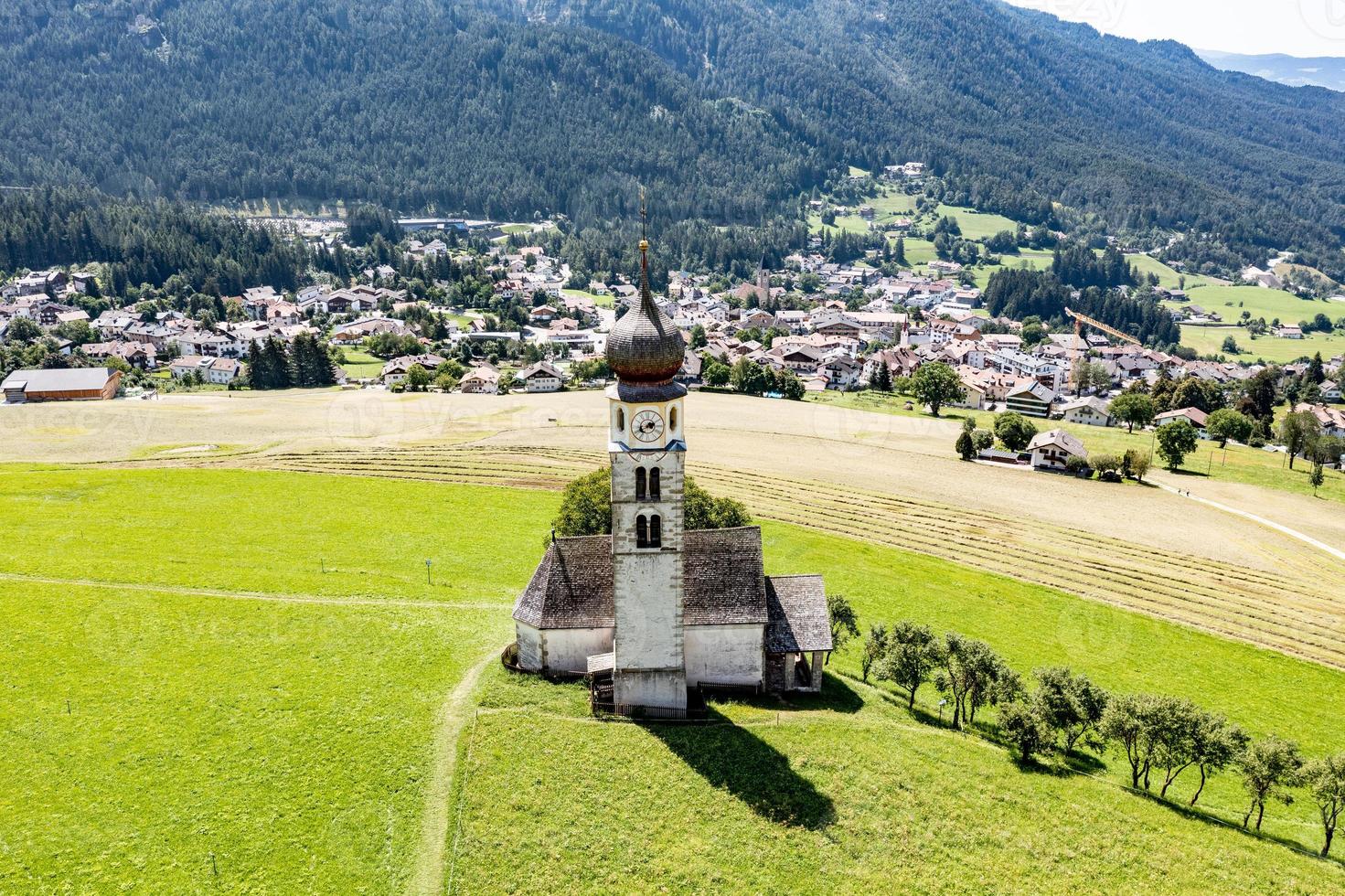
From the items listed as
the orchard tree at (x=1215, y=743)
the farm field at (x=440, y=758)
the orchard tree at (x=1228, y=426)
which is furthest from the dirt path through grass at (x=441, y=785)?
the orchard tree at (x=1228, y=426)

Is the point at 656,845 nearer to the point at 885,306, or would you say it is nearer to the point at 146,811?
the point at 146,811

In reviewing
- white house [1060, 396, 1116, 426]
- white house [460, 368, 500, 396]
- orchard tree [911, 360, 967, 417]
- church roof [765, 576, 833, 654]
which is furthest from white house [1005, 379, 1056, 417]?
church roof [765, 576, 833, 654]

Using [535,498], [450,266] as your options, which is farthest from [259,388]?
[450,266]

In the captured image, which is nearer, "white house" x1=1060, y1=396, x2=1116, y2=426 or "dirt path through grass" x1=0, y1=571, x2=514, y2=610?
"dirt path through grass" x1=0, y1=571, x2=514, y2=610

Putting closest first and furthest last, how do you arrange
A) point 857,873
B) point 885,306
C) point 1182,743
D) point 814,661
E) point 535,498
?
point 857,873, point 1182,743, point 814,661, point 535,498, point 885,306

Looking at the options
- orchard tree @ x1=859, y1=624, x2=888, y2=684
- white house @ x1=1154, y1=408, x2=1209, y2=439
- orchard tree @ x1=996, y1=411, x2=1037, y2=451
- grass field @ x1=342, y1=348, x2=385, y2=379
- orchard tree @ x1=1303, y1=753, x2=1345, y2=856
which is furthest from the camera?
grass field @ x1=342, y1=348, x2=385, y2=379

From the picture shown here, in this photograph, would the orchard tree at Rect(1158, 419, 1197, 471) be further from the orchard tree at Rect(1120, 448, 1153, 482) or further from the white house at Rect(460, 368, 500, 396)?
the white house at Rect(460, 368, 500, 396)

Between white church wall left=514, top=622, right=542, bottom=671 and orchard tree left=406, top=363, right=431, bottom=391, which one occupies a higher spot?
orchard tree left=406, top=363, right=431, bottom=391
